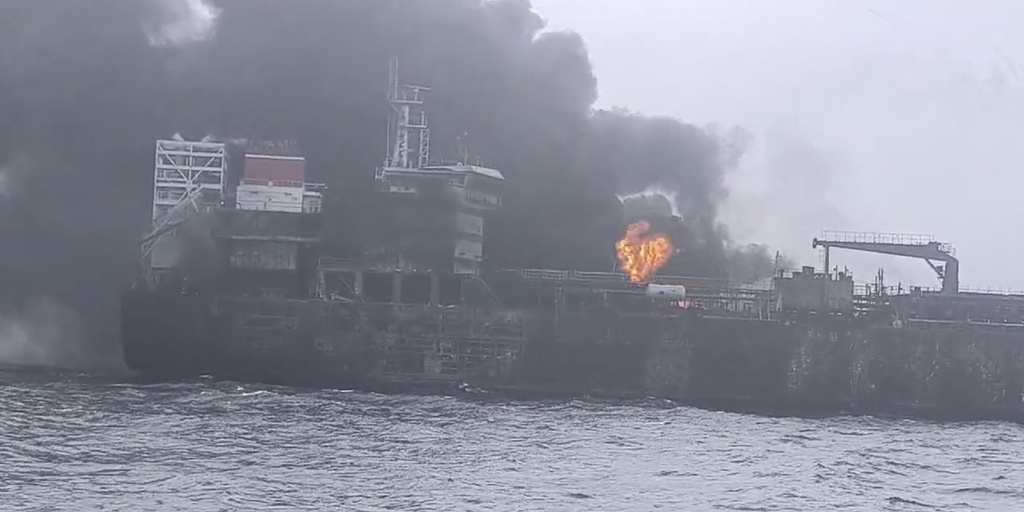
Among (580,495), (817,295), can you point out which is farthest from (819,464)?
(817,295)

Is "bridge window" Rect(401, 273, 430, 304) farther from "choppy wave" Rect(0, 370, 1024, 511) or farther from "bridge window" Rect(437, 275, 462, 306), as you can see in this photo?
"choppy wave" Rect(0, 370, 1024, 511)

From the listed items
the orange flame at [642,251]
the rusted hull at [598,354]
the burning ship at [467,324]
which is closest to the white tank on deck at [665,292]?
the burning ship at [467,324]

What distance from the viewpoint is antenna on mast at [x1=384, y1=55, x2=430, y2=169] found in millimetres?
59031

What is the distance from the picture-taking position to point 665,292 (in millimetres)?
54938

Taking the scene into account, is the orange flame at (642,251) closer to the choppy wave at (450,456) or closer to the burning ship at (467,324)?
the burning ship at (467,324)

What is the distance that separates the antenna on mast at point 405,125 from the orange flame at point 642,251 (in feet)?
37.3

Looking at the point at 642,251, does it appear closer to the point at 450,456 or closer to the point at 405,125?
the point at 405,125

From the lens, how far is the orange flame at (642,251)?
61969 millimetres

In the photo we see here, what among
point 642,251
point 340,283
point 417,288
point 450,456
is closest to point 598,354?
point 417,288

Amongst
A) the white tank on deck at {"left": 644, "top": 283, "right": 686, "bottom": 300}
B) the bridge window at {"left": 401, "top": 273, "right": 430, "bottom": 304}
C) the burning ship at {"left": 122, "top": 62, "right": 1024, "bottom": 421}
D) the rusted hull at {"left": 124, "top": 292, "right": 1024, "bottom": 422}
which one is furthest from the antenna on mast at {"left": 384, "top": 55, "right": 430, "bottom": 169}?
the white tank on deck at {"left": 644, "top": 283, "right": 686, "bottom": 300}

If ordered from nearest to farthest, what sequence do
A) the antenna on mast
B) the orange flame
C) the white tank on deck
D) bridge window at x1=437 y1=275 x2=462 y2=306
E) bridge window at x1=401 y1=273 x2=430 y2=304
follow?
bridge window at x1=401 y1=273 x2=430 y2=304 < bridge window at x1=437 y1=275 x2=462 y2=306 < the white tank on deck < the antenna on mast < the orange flame

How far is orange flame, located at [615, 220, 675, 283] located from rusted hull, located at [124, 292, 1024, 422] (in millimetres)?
9288

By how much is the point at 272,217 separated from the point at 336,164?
9.07 meters

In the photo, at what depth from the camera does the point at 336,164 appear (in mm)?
62281
